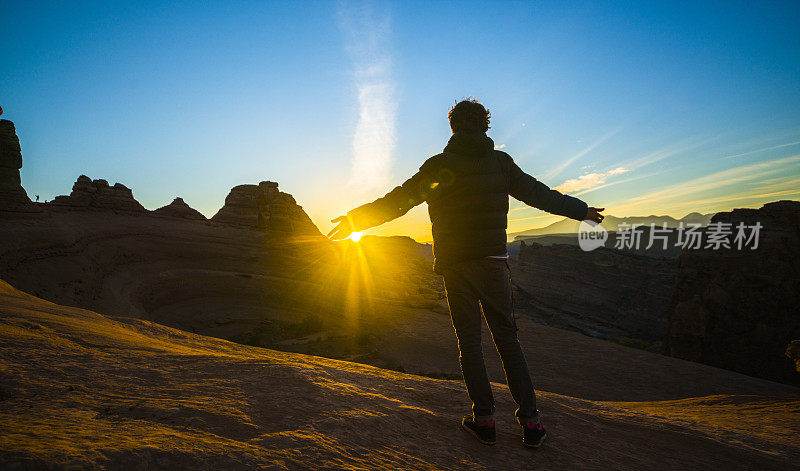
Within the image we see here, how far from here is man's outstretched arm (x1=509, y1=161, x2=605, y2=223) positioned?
8.52 feet

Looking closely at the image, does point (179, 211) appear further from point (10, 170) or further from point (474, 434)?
point (474, 434)

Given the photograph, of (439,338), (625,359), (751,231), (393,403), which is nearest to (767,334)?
(751,231)

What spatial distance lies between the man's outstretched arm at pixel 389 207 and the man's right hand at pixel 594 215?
135 centimetres

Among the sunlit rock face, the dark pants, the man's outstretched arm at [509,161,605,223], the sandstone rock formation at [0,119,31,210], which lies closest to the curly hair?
the man's outstretched arm at [509,161,605,223]

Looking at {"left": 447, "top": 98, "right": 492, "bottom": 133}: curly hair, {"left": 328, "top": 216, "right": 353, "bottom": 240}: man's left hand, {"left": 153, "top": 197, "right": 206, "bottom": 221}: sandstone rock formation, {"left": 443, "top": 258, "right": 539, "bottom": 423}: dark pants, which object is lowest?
{"left": 443, "top": 258, "right": 539, "bottom": 423}: dark pants

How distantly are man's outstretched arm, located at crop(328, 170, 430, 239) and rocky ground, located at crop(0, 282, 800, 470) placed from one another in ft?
4.31

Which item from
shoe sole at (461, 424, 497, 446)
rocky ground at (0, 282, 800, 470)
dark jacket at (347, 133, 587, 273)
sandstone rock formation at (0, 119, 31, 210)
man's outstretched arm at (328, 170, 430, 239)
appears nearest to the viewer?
rocky ground at (0, 282, 800, 470)

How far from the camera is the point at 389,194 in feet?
8.84

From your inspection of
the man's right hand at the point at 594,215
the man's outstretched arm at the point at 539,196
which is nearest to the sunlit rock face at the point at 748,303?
the man's right hand at the point at 594,215

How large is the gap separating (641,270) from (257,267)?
41031mm

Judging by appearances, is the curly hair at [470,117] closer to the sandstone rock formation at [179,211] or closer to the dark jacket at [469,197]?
the dark jacket at [469,197]

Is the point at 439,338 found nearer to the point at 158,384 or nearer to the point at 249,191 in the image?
the point at 158,384

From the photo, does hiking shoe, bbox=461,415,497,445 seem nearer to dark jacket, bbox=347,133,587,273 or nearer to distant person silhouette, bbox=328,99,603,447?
distant person silhouette, bbox=328,99,603,447

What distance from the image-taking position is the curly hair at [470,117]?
254 centimetres
